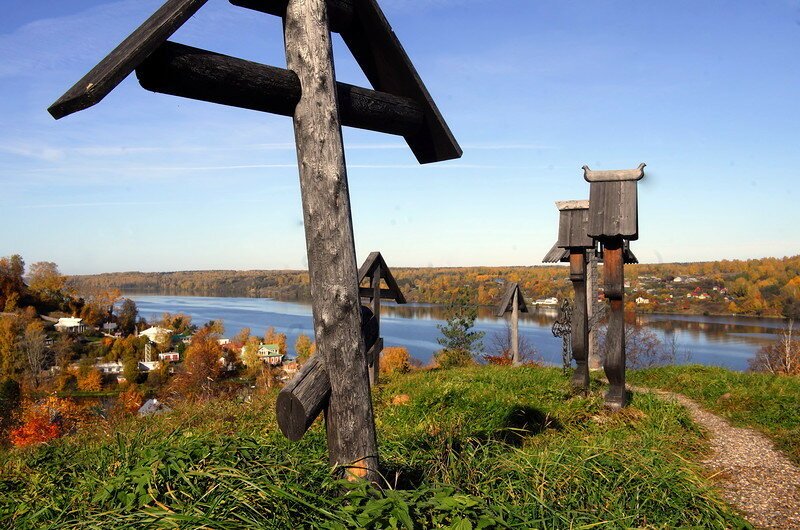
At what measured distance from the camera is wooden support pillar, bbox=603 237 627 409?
25.2 feet

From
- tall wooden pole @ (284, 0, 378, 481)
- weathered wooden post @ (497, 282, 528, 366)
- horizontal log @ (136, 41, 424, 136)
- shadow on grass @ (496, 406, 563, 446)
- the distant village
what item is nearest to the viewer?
horizontal log @ (136, 41, 424, 136)

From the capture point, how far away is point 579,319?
28.2ft

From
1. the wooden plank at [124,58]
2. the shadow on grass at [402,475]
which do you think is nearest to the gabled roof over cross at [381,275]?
the shadow on grass at [402,475]

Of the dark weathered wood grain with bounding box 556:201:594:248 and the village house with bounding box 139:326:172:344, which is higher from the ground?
the dark weathered wood grain with bounding box 556:201:594:248

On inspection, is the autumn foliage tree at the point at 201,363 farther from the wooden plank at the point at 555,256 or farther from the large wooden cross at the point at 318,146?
the large wooden cross at the point at 318,146

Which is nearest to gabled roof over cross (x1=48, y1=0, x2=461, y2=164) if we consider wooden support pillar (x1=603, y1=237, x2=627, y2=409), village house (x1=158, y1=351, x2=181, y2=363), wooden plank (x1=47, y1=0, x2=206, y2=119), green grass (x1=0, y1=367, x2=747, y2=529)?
wooden plank (x1=47, y1=0, x2=206, y2=119)

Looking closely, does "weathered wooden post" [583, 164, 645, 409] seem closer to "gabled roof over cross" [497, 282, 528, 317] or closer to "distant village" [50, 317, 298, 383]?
"gabled roof over cross" [497, 282, 528, 317]

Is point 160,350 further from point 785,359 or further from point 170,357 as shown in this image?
point 785,359

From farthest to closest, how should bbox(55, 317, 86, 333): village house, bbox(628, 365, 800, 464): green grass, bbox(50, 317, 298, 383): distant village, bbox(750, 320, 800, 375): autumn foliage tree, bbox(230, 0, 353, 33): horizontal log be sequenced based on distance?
1. bbox(55, 317, 86, 333): village house
2. bbox(50, 317, 298, 383): distant village
3. bbox(750, 320, 800, 375): autumn foliage tree
4. bbox(628, 365, 800, 464): green grass
5. bbox(230, 0, 353, 33): horizontal log

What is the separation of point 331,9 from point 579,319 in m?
6.45

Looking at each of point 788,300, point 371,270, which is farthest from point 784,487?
point 788,300

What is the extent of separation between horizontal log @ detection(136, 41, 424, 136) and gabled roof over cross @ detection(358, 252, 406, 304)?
684 centimetres

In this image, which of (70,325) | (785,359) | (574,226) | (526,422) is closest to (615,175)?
(574,226)

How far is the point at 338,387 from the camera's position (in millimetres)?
3031
